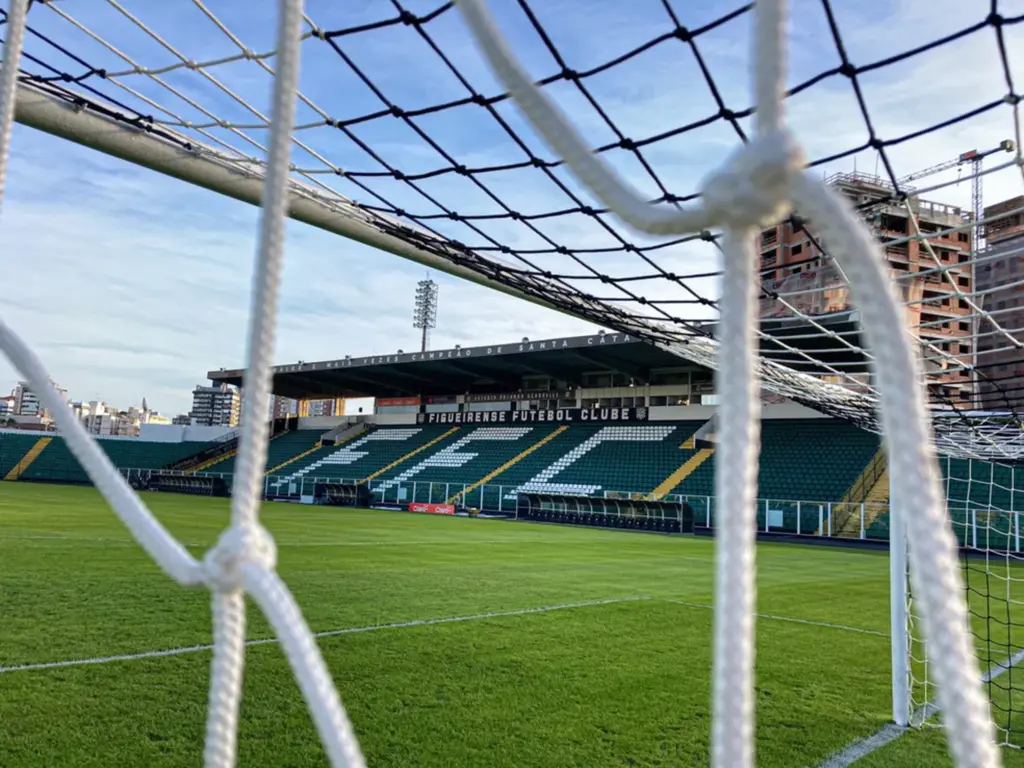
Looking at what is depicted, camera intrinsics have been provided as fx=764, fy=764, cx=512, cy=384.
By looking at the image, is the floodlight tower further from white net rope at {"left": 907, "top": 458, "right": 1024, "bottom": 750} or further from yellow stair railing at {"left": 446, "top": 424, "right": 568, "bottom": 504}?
white net rope at {"left": 907, "top": 458, "right": 1024, "bottom": 750}

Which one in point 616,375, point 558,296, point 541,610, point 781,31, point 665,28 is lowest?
point 541,610

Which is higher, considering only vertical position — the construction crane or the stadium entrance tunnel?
the construction crane

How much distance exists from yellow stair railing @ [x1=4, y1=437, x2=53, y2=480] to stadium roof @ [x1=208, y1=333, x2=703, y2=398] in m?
7.97

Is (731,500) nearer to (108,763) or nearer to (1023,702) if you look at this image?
(108,763)

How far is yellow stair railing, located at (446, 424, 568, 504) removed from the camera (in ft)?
84.2

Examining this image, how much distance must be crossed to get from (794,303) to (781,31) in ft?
10.7

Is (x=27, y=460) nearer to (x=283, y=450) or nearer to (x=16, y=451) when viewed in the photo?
(x=16, y=451)

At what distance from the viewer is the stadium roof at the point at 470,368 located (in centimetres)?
2628

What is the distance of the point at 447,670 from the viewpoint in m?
4.24

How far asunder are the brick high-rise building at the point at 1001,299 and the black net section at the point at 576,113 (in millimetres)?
39

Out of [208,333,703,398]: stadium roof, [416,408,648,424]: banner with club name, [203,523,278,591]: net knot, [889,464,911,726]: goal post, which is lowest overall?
[889,464,911,726]: goal post

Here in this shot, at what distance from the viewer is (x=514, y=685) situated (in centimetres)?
402

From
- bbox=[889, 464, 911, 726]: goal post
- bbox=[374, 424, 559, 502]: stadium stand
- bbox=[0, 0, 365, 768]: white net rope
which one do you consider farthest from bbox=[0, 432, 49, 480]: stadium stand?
bbox=[0, 0, 365, 768]: white net rope

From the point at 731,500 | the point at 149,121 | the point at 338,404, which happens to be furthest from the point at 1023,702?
the point at 338,404
